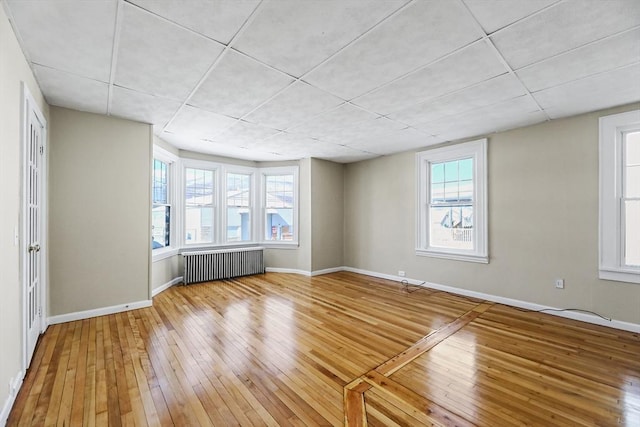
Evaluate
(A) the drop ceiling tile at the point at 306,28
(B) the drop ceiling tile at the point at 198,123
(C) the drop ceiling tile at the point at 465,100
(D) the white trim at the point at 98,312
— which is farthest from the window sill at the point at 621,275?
(D) the white trim at the point at 98,312

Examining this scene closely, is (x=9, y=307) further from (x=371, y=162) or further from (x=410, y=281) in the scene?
(x=371, y=162)

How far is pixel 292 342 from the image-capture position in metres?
2.79

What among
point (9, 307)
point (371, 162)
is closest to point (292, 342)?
point (9, 307)

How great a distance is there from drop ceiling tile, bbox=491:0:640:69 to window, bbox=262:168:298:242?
4724 millimetres

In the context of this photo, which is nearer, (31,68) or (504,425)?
(504,425)

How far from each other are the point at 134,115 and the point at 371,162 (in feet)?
14.1

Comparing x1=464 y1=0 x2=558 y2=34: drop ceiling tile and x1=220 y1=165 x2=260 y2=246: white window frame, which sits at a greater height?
x1=464 y1=0 x2=558 y2=34: drop ceiling tile

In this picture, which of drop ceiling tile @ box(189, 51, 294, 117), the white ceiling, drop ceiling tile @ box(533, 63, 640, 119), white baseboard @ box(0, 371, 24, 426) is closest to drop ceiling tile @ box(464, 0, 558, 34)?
the white ceiling

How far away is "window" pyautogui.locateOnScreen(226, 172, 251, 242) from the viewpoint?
5.97 metres

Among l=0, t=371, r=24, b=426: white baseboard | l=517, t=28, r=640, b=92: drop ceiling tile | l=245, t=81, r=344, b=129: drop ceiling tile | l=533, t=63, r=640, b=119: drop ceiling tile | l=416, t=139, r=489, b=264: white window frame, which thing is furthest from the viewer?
l=416, t=139, r=489, b=264: white window frame

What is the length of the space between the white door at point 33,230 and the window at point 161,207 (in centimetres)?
179

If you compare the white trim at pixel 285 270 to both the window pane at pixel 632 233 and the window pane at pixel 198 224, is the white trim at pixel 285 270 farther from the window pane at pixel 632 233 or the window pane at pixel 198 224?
the window pane at pixel 632 233

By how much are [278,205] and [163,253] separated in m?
Result: 2.54

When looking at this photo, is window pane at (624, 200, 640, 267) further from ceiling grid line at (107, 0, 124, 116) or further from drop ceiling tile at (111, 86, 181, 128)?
drop ceiling tile at (111, 86, 181, 128)
